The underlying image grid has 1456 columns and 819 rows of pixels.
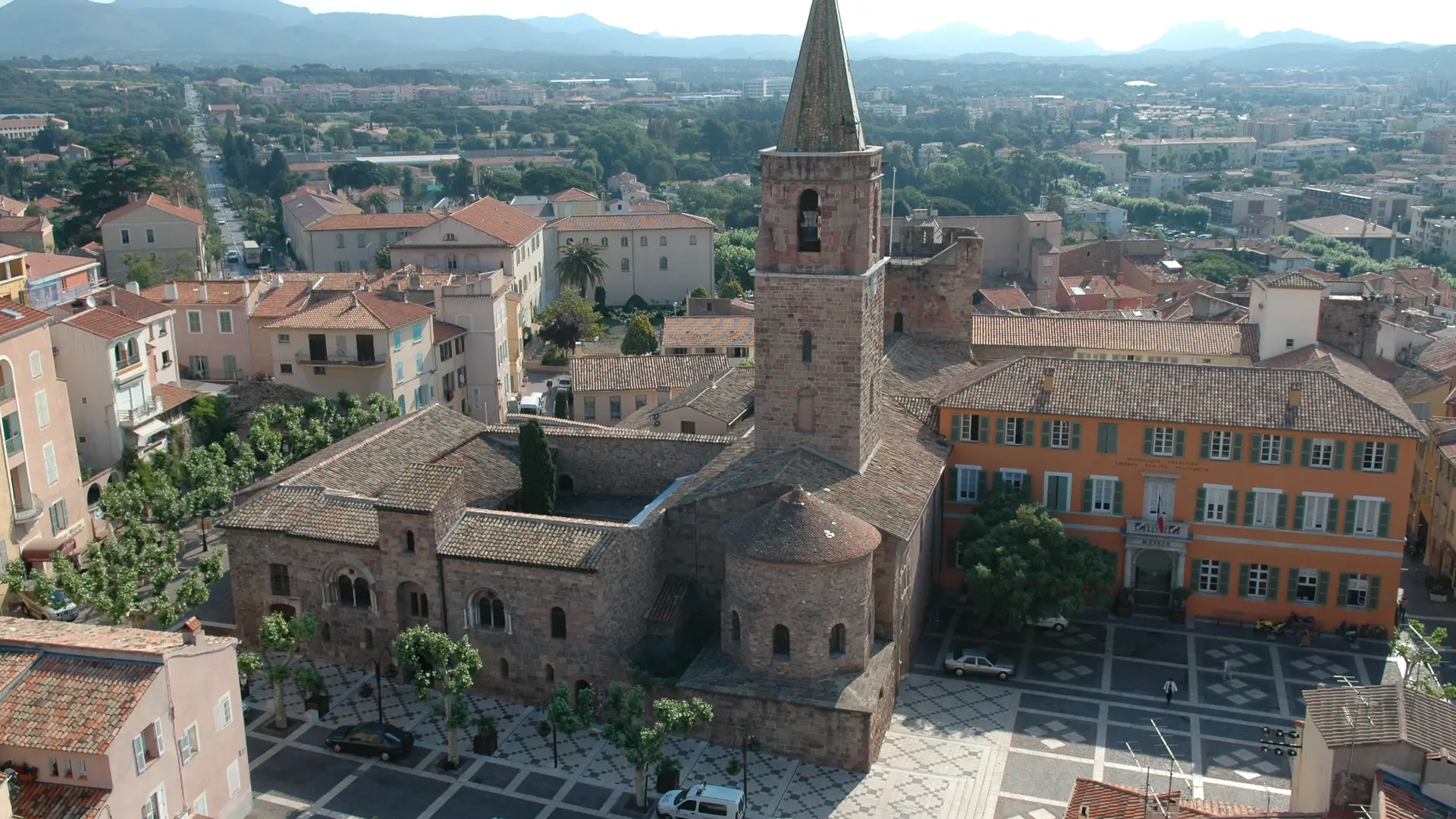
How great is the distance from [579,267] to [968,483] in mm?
64193

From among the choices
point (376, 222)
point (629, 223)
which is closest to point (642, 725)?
point (629, 223)

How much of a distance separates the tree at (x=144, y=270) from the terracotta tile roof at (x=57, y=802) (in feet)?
243

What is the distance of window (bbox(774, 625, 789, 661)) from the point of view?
137 feet

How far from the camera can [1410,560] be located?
6000 centimetres

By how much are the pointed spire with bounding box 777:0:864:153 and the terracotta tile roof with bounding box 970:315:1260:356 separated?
28.8 m

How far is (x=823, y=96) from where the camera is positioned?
45500mm

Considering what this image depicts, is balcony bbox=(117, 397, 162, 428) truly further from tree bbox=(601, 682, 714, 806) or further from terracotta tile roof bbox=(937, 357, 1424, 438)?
terracotta tile roof bbox=(937, 357, 1424, 438)

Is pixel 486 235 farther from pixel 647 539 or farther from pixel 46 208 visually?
pixel 46 208

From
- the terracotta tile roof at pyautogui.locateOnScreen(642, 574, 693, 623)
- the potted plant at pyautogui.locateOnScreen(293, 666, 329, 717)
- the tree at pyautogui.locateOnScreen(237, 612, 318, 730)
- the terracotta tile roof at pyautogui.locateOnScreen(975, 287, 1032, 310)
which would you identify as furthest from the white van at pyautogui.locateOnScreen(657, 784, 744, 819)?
the terracotta tile roof at pyautogui.locateOnScreen(975, 287, 1032, 310)

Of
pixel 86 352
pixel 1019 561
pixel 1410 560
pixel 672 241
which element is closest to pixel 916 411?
pixel 1019 561

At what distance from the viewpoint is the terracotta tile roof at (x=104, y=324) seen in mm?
62094

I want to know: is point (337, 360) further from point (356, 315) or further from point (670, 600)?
point (670, 600)

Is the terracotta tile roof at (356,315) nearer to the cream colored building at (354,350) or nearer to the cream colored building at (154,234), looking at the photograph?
the cream colored building at (354,350)

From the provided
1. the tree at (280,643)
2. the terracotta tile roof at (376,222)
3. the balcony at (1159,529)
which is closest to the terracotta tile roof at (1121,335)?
the balcony at (1159,529)
